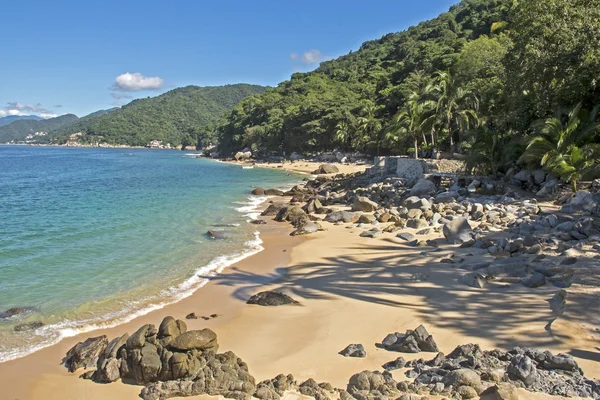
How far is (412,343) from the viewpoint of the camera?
714cm

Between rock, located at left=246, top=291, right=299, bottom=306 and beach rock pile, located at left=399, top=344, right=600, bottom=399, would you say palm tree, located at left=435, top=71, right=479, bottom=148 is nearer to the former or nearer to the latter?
rock, located at left=246, top=291, right=299, bottom=306

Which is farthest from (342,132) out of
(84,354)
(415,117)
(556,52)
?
(84,354)

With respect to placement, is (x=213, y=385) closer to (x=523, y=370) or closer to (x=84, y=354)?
(x=84, y=354)

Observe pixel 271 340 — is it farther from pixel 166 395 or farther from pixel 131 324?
pixel 131 324

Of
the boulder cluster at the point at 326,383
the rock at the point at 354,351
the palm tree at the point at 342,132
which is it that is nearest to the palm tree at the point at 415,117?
the palm tree at the point at 342,132

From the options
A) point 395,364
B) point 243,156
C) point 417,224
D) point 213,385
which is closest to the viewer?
point 213,385

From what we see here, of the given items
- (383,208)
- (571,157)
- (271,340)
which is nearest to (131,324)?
(271,340)

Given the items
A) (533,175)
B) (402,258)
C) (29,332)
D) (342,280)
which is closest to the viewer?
(29,332)

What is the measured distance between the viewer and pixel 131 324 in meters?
9.62

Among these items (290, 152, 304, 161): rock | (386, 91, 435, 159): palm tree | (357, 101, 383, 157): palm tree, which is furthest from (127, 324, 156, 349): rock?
(290, 152, 304, 161): rock

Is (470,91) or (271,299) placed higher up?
(470,91)

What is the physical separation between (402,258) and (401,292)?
3.11 meters

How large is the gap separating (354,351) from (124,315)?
5.67m

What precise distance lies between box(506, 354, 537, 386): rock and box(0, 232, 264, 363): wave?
7778mm
